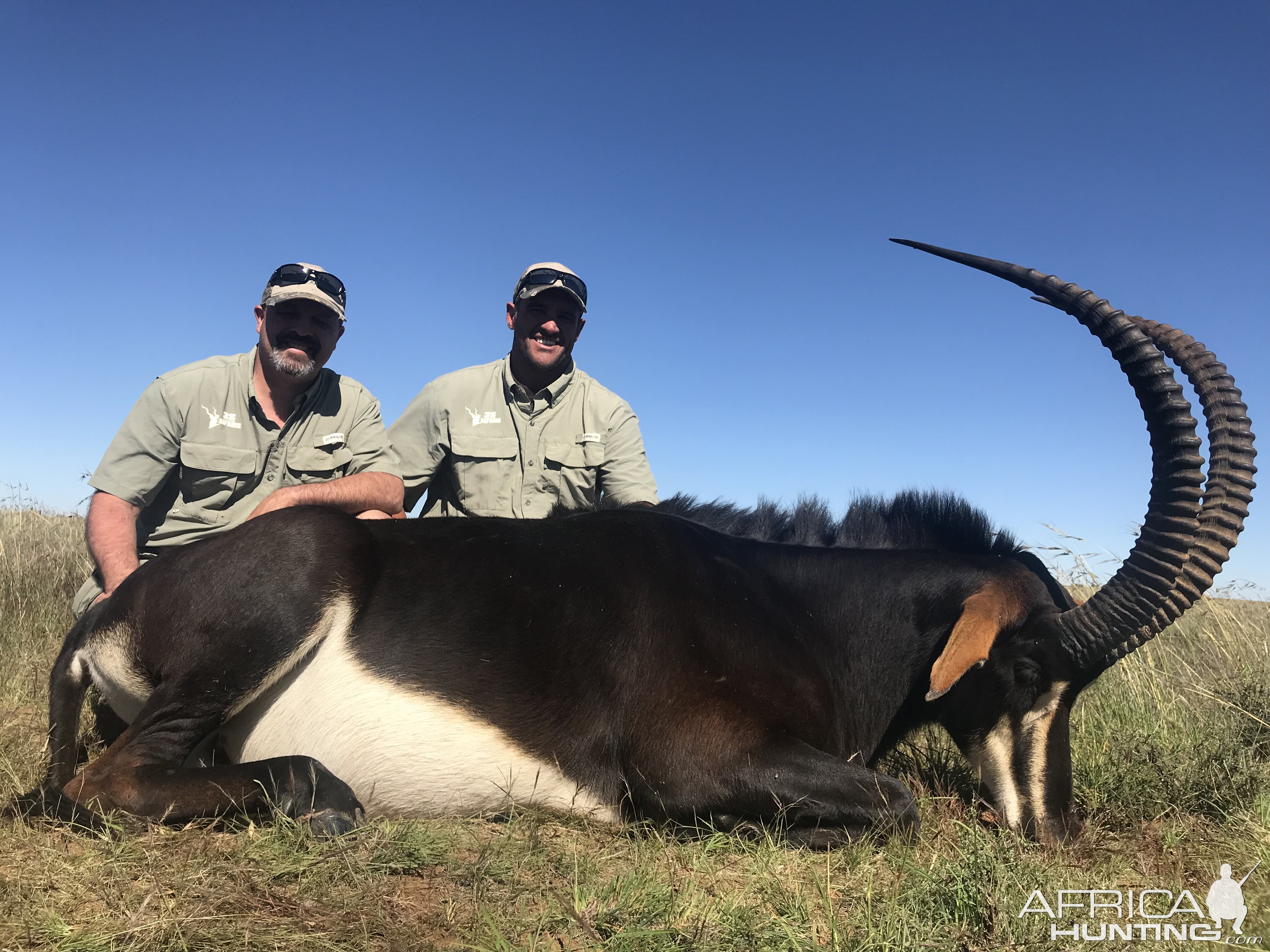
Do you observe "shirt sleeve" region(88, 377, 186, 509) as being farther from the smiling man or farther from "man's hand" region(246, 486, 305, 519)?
the smiling man

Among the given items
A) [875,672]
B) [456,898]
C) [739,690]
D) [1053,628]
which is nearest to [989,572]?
[1053,628]

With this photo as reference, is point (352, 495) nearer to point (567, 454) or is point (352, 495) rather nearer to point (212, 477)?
point (212, 477)

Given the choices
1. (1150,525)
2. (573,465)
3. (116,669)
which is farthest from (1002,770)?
(573,465)

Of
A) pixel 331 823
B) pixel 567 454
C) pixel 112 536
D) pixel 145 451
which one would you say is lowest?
pixel 331 823

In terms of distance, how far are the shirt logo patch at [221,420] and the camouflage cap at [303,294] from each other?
0.77 meters

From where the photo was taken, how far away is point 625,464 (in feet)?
23.1

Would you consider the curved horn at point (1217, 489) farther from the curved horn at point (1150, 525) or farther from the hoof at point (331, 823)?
the hoof at point (331, 823)

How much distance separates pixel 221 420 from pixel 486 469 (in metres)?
1.95

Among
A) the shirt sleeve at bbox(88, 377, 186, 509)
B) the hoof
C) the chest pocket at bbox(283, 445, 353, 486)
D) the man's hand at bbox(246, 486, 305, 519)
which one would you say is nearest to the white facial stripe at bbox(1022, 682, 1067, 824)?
the hoof

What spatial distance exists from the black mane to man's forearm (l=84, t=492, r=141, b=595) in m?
3.00

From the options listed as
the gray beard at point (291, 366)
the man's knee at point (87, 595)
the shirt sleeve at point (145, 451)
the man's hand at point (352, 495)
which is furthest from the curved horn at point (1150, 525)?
the man's knee at point (87, 595)

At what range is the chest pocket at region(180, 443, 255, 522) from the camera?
5398 millimetres

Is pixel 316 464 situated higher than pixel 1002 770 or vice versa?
pixel 316 464

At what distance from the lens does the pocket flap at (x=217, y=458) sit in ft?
17.6
